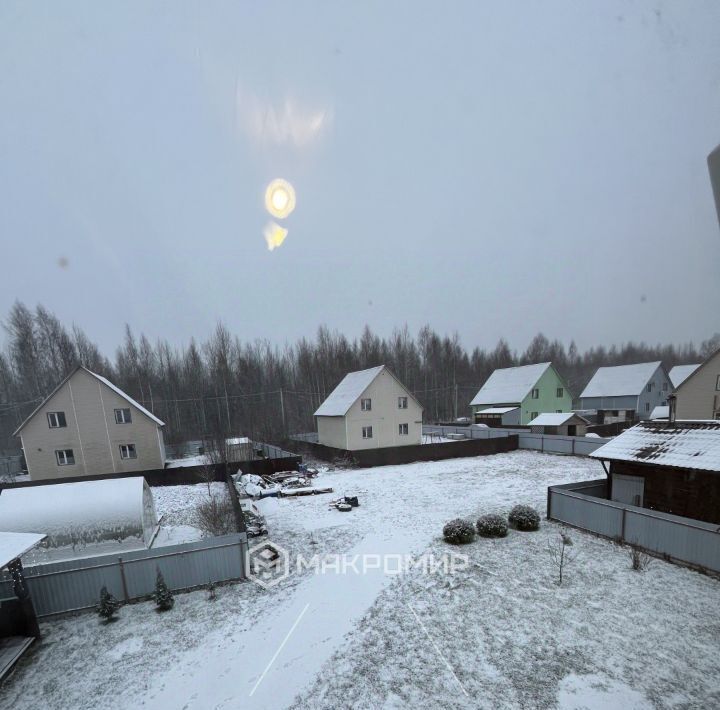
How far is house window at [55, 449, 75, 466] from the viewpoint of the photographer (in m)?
24.2

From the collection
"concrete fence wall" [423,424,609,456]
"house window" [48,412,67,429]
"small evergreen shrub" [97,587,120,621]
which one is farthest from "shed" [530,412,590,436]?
"house window" [48,412,67,429]

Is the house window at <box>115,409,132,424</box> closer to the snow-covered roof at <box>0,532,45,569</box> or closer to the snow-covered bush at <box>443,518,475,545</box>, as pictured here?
the snow-covered roof at <box>0,532,45,569</box>

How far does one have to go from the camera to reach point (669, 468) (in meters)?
11.5

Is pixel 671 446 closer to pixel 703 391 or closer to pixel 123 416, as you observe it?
pixel 703 391

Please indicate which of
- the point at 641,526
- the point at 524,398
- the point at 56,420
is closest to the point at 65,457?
the point at 56,420

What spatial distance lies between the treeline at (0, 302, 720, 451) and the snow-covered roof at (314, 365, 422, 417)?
482 inches

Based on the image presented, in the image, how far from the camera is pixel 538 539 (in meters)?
11.6

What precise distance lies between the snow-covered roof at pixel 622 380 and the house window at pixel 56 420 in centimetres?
5910

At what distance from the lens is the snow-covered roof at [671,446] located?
1066 centimetres

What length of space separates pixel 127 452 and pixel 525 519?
26.8 meters

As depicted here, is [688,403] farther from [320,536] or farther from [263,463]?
[263,463]

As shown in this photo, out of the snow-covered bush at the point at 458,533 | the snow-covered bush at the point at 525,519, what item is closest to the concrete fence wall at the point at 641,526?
the snow-covered bush at the point at 525,519

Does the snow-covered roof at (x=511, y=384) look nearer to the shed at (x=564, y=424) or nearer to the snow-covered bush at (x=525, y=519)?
the shed at (x=564, y=424)

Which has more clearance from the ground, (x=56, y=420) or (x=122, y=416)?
(x=56, y=420)
